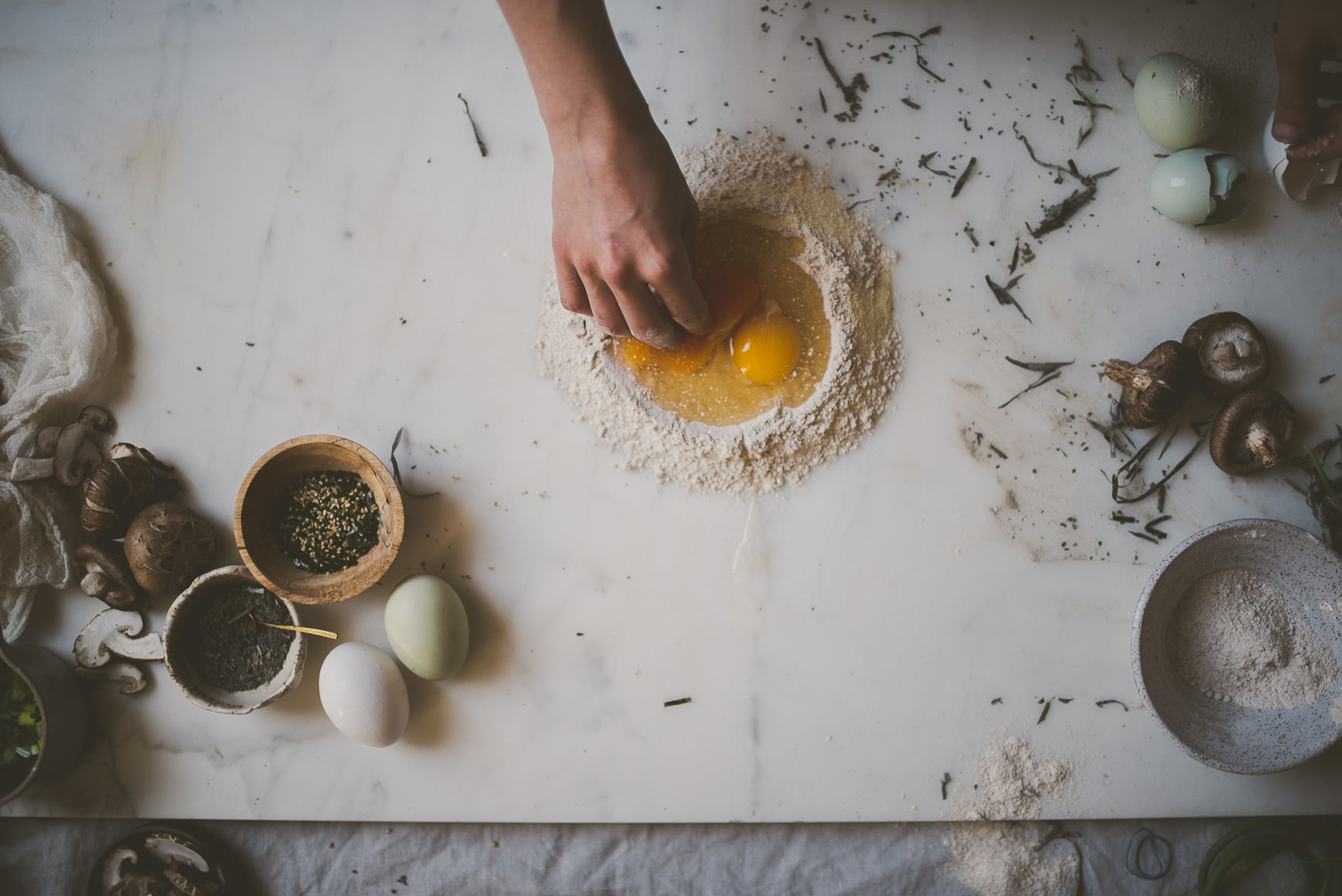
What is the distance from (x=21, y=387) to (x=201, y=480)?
38 cm

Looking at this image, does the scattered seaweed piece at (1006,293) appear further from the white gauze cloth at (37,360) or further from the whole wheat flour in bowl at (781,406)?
the white gauze cloth at (37,360)

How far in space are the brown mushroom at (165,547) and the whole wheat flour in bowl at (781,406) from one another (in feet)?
2.52

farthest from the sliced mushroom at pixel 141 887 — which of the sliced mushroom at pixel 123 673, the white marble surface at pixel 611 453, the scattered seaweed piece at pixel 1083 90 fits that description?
the scattered seaweed piece at pixel 1083 90

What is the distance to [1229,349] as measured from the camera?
145cm

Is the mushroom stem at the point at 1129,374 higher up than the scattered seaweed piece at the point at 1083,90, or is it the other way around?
the scattered seaweed piece at the point at 1083,90

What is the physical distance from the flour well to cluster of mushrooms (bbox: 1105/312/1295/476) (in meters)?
0.25

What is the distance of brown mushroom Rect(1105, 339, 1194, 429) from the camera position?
4.65 feet

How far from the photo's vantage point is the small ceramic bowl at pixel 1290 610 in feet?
4.53

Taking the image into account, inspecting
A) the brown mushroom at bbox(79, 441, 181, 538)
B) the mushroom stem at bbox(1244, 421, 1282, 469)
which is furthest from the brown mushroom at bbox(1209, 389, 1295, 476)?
the brown mushroom at bbox(79, 441, 181, 538)

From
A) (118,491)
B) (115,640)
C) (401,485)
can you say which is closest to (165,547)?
(118,491)

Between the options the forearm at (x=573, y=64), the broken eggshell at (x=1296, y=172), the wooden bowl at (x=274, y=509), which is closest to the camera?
the forearm at (x=573, y=64)

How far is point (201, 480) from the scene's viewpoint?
5.04ft

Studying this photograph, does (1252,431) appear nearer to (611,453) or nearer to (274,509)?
(611,453)

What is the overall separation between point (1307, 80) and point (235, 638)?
2.42 metres
